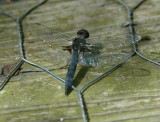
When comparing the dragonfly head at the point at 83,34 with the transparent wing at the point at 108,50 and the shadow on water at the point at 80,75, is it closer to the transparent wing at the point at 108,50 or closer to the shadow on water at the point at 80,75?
the transparent wing at the point at 108,50

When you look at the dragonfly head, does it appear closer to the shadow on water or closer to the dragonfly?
the dragonfly

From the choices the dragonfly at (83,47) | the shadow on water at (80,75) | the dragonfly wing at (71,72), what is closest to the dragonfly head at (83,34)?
the dragonfly at (83,47)

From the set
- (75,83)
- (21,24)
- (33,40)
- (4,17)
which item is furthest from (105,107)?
(4,17)

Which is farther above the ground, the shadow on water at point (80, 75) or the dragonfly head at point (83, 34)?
the dragonfly head at point (83, 34)

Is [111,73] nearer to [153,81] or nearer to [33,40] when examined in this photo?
[153,81]

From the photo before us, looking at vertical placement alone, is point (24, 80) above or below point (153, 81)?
below

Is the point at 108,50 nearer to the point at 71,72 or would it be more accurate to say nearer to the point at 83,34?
the point at 83,34

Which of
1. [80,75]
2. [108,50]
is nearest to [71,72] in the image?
[80,75]

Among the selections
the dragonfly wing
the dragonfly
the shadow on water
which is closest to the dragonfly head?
the dragonfly
